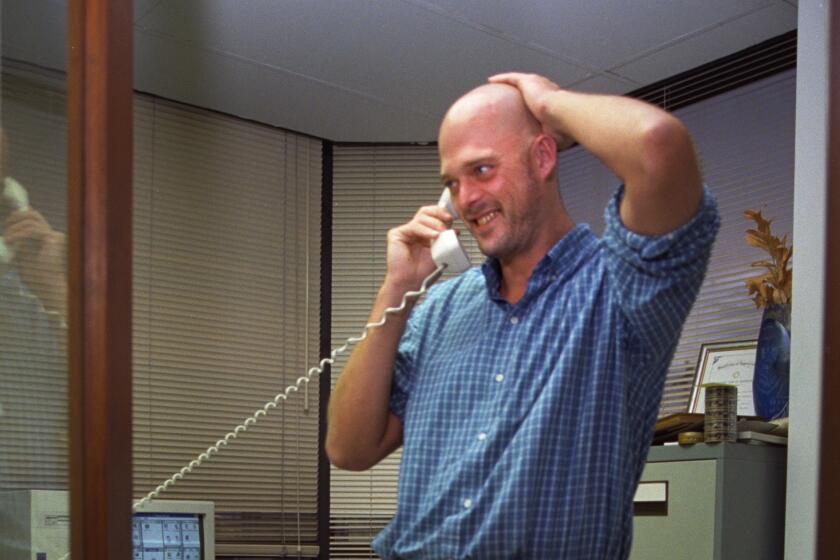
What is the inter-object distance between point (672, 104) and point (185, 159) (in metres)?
0.84

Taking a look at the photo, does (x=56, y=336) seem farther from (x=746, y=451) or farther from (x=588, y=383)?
(x=746, y=451)

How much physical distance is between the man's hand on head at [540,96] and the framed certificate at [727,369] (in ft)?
3.04

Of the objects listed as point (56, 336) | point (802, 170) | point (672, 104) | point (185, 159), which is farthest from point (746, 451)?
point (185, 159)

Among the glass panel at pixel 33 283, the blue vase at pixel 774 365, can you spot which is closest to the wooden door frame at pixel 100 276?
the glass panel at pixel 33 283

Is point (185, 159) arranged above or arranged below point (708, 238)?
above

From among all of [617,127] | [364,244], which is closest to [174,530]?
[364,244]

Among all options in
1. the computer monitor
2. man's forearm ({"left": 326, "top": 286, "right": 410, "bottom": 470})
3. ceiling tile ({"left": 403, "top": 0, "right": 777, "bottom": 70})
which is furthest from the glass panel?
ceiling tile ({"left": 403, "top": 0, "right": 777, "bottom": 70})

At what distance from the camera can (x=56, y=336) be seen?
0.44 meters

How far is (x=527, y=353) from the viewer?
2.11 ft

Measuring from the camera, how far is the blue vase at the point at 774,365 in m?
1.30

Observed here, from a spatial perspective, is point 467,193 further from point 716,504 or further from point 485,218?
point 716,504

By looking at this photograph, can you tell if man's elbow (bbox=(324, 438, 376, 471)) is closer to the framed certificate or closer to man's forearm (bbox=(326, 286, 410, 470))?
man's forearm (bbox=(326, 286, 410, 470))

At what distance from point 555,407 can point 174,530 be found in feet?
2.80

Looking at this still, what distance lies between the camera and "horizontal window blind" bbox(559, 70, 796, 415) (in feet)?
5.41
